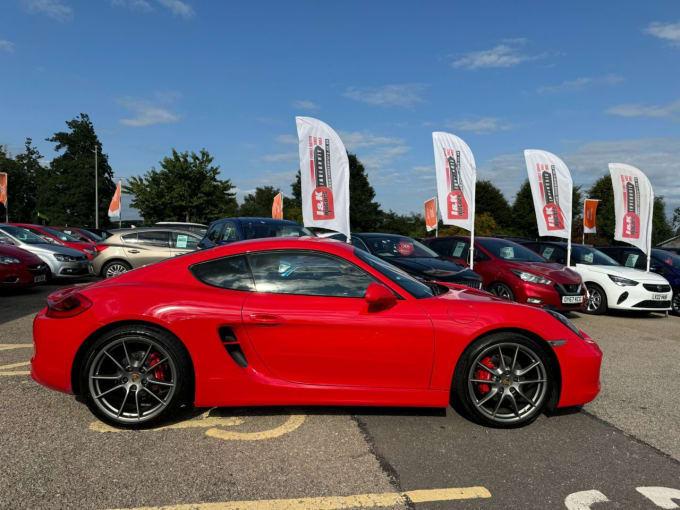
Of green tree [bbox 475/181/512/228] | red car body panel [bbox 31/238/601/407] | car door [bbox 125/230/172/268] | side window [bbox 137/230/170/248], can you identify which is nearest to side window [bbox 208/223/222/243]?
car door [bbox 125/230/172/268]

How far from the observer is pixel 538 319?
129 inches

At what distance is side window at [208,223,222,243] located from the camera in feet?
29.3

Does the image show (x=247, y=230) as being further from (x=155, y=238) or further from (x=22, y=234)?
(x=22, y=234)

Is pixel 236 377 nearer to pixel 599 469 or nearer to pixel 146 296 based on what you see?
pixel 146 296

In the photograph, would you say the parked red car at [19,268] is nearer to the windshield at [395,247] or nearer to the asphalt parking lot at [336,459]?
the asphalt parking lot at [336,459]

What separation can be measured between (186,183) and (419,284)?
41.7 m

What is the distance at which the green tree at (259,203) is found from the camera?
103m

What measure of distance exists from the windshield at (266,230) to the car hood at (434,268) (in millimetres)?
1879

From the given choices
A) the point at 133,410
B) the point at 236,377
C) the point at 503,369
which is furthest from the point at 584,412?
the point at 133,410

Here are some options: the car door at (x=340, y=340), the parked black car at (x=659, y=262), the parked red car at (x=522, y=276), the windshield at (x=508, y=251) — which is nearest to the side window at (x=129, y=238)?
the parked red car at (x=522, y=276)

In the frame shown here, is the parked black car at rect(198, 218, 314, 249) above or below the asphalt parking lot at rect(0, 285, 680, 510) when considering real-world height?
above

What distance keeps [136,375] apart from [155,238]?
28.6 ft

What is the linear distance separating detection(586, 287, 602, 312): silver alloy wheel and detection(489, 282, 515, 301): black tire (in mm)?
2135

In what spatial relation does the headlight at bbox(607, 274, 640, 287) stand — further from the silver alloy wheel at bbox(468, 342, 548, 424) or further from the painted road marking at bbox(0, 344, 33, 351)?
the painted road marking at bbox(0, 344, 33, 351)
